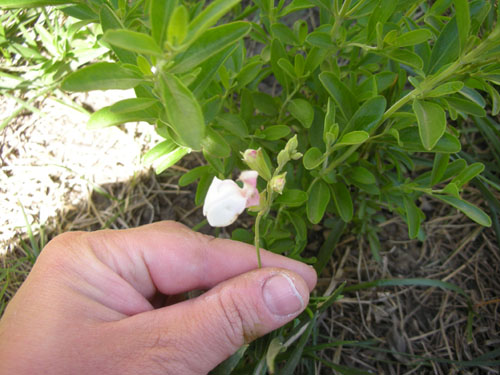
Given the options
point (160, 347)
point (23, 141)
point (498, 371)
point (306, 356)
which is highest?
point (23, 141)

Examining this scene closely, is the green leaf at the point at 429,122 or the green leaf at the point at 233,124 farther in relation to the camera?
the green leaf at the point at 233,124

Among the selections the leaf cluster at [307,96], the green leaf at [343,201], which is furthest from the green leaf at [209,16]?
the green leaf at [343,201]

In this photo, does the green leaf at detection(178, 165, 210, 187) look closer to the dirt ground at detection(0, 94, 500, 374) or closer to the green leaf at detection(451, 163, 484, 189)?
the dirt ground at detection(0, 94, 500, 374)

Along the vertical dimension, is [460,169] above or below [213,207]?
below

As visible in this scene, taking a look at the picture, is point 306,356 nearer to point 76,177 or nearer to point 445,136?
point 445,136

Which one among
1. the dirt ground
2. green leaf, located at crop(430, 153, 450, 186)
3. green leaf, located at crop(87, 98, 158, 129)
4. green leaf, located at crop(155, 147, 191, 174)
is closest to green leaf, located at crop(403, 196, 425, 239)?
green leaf, located at crop(430, 153, 450, 186)

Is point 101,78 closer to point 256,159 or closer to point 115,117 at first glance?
point 115,117

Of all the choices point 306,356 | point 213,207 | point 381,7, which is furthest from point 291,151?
point 306,356

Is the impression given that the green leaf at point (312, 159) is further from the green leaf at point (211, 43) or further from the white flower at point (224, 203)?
the green leaf at point (211, 43)
